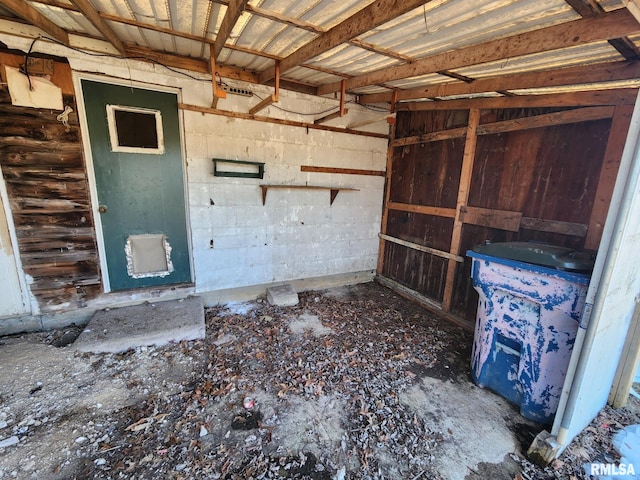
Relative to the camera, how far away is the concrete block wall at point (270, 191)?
3.12m

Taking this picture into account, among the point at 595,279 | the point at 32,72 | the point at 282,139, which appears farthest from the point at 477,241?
the point at 32,72

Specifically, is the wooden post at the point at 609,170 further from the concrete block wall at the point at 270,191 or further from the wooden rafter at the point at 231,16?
the wooden rafter at the point at 231,16

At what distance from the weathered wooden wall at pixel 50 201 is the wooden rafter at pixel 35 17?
271 millimetres

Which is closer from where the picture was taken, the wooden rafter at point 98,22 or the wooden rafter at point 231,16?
the wooden rafter at point 231,16

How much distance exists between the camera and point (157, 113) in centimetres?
300

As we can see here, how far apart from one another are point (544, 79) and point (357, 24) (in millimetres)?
1601

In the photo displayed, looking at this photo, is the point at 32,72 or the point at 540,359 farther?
the point at 32,72

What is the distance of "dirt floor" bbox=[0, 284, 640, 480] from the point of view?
5.43 ft

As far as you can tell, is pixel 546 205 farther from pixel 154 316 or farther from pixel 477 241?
pixel 154 316

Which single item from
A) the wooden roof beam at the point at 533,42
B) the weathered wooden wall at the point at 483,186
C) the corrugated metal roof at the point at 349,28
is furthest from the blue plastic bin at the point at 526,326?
the corrugated metal roof at the point at 349,28

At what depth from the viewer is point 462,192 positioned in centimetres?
332

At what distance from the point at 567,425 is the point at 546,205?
1.83m

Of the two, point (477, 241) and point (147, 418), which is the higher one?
point (477, 241)

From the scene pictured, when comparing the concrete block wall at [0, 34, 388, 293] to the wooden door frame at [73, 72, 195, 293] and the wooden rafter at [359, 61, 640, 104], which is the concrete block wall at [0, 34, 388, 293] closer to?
the wooden door frame at [73, 72, 195, 293]
